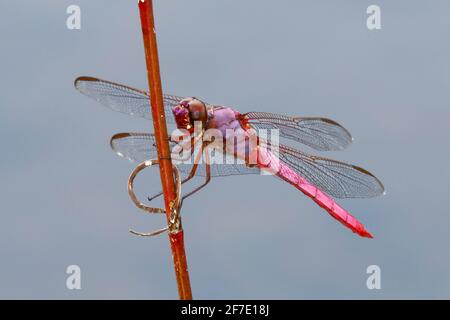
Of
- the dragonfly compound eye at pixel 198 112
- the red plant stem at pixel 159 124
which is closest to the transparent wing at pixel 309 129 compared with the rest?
the dragonfly compound eye at pixel 198 112

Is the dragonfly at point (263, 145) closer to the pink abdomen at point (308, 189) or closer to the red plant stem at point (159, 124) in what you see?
the pink abdomen at point (308, 189)

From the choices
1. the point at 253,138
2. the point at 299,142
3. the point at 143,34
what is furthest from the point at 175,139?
the point at 143,34

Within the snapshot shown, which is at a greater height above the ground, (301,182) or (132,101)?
(132,101)

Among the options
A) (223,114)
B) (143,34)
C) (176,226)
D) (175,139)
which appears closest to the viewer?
(143,34)

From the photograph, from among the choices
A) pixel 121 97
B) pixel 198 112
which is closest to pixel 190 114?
pixel 198 112

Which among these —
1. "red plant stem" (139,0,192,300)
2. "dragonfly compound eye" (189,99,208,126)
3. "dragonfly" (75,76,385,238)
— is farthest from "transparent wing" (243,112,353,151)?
"red plant stem" (139,0,192,300)

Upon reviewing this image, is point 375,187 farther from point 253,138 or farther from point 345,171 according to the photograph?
A: point 253,138

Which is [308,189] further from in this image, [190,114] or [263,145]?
[190,114]
